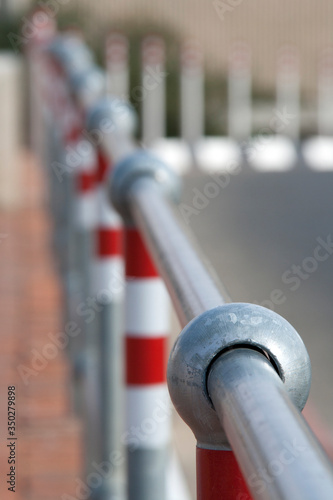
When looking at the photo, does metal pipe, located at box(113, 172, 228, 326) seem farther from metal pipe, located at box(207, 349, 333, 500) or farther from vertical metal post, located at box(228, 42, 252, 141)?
vertical metal post, located at box(228, 42, 252, 141)

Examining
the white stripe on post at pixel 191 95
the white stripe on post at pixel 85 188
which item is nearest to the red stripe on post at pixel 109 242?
the white stripe on post at pixel 85 188

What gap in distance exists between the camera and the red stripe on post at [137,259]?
1.76 meters

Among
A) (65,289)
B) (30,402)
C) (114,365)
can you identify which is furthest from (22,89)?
(114,365)

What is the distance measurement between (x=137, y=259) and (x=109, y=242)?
34.7 inches

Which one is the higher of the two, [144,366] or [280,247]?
[280,247]

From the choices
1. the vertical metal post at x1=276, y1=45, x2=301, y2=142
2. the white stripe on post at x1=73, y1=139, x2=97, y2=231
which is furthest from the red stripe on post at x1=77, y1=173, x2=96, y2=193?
the vertical metal post at x1=276, y1=45, x2=301, y2=142

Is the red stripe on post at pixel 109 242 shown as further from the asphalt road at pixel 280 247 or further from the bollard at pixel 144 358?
the bollard at pixel 144 358

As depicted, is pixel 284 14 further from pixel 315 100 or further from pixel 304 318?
pixel 304 318

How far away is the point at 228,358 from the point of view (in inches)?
32.2

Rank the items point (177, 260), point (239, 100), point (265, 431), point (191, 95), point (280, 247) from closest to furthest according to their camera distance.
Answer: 1. point (265, 431)
2. point (177, 260)
3. point (280, 247)
4. point (191, 95)
5. point (239, 100)

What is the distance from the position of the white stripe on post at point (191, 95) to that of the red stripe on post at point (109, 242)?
9.63m

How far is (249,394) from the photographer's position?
29.9 inches

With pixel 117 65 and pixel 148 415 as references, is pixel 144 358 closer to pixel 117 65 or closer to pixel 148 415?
pixel 148 415

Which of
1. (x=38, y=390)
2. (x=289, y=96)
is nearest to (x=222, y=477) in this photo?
(x=38, y=390)
